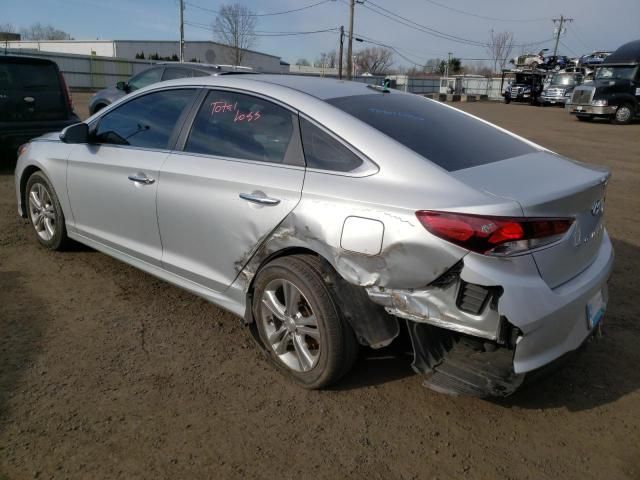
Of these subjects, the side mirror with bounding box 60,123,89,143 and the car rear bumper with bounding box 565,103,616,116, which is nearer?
the side mirror with bounding box 60,123,89,143

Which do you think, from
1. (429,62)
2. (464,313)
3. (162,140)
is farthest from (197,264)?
(429,62)

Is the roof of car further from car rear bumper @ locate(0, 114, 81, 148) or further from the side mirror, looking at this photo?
car rear bumper @ locate(0, 114, 81, 148)

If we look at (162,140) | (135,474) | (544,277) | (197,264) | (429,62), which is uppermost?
(429,62)

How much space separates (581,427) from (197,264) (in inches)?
93.4

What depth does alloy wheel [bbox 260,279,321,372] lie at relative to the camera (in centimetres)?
288

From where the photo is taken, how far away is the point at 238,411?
2738mm

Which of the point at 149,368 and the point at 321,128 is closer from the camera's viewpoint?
the point at 321,128

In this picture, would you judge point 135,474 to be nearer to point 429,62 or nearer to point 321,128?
point 321,128

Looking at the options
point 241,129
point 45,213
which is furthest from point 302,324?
point 45,213

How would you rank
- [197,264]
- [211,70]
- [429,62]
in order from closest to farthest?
[197,264] < [211,70] < [429,62]

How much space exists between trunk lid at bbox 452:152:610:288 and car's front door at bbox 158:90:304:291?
99 cm

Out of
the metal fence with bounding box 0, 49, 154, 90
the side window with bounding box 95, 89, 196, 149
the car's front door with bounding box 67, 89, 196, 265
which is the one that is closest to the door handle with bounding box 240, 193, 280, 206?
the car's front door with bounding box 67, 89, 196, 265

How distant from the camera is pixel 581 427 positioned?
2703mm

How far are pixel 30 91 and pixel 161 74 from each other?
3.43m
